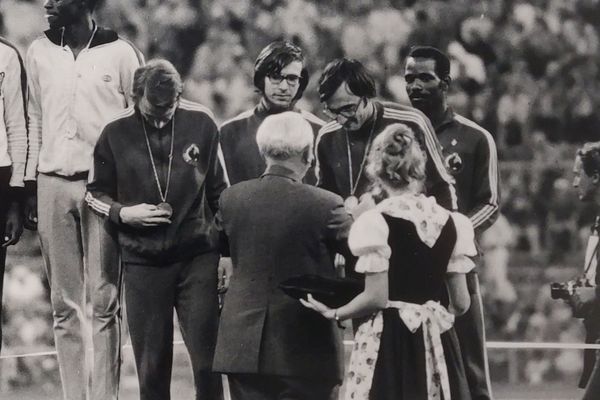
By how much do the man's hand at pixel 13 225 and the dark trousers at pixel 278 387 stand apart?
53.9 inches

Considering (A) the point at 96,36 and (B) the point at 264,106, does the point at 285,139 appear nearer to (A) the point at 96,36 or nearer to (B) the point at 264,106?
(B) the point at 264,106

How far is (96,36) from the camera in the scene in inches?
155

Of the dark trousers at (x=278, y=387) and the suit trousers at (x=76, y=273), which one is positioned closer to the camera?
the dark trousers at (x=278, y=387)

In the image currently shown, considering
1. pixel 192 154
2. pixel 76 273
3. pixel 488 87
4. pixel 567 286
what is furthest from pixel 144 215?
pixel 567 286

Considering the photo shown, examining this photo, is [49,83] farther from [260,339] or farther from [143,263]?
[260,339]

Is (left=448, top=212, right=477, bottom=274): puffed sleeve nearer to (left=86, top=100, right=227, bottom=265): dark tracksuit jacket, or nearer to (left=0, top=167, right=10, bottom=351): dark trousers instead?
(left=86, top=100, right=227, bottom=265): dark tracksuit jacket

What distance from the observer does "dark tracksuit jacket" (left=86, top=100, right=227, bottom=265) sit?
3.54 meters

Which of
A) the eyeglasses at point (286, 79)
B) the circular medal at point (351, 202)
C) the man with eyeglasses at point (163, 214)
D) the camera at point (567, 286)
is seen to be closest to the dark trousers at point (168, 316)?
the man with eyeglasses at point (163, 214)

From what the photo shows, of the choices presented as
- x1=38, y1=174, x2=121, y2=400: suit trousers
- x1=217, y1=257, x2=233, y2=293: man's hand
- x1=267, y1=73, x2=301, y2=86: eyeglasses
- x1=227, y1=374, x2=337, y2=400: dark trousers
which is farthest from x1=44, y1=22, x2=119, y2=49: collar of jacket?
x1=227, y1=374, x2=337, y2=400: dark trousers

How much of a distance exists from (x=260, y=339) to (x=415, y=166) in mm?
644

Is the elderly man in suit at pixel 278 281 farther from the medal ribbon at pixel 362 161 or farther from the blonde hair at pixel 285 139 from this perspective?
the medal ribbon at pixel 362 161

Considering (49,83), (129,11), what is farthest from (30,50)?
(129,11)

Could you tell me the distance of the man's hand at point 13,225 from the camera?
3963mm

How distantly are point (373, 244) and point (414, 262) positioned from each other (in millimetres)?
130
